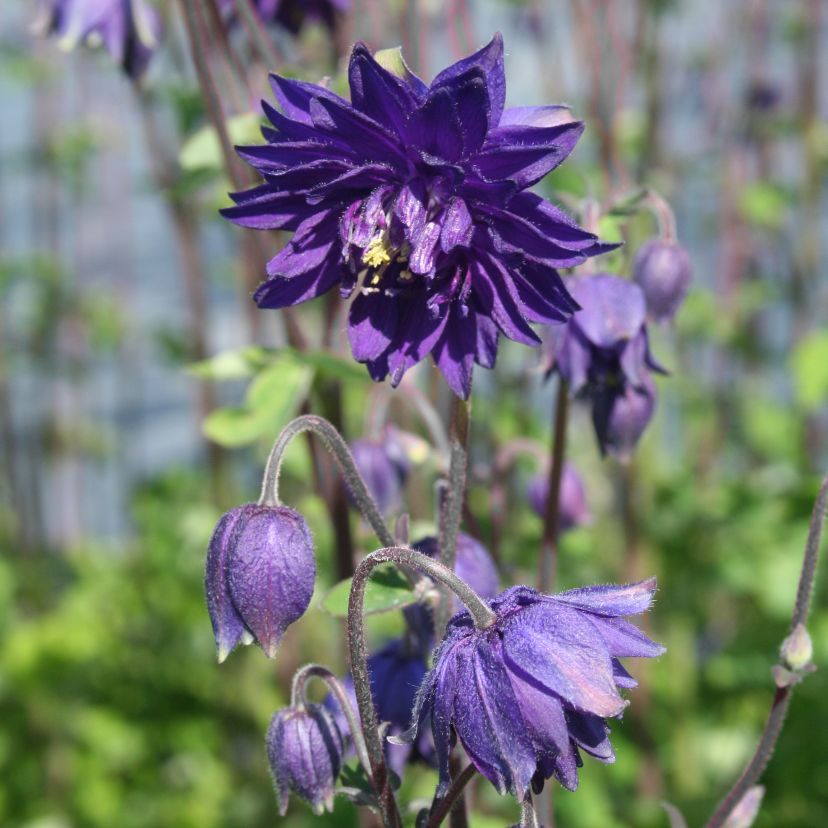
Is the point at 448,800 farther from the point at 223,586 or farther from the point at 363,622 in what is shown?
the point at 223,586

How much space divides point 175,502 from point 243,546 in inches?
108

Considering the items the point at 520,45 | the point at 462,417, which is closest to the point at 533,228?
the point at 462,417

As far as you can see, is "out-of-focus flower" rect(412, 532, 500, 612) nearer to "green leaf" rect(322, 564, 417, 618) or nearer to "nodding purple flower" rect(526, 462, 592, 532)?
"green leaf" rect(322, 564, 417, 618)

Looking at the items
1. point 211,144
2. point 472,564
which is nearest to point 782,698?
point 472,564

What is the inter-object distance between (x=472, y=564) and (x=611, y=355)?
315 mm

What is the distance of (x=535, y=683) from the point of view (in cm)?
94

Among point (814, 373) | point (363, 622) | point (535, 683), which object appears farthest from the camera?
point (814, 373)

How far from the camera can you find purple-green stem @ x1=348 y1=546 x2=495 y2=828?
0.97m

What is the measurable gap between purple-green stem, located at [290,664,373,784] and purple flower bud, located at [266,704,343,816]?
22 millimetres

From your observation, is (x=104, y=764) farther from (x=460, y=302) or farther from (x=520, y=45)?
(x=520, y=45)

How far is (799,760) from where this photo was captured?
2492 mm

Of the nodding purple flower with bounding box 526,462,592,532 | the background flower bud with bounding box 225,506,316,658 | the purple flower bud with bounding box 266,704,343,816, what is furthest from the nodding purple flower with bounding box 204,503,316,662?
the nodding purple flower with bounding box 526,462,592,532

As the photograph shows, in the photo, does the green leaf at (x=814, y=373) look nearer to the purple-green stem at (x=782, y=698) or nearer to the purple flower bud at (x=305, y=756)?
the purple-green stem at (x=782, y=698)

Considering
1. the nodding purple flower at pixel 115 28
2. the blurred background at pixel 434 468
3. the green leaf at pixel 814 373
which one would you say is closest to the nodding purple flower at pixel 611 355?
the blurred background at pixel 434 468
